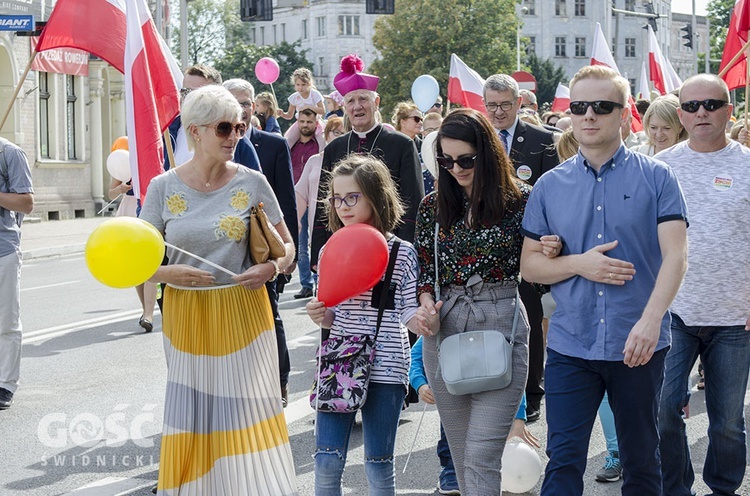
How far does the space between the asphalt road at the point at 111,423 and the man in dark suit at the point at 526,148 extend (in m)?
0.27

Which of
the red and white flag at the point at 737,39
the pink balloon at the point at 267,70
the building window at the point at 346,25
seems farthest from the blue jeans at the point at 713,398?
the building window at the point at 346,25

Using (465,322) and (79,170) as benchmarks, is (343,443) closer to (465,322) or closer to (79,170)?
(465,322)

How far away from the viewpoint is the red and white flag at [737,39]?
354 inches

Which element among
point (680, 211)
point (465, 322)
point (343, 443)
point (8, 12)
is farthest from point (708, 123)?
point (8, 12)

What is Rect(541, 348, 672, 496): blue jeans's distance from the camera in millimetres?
4441

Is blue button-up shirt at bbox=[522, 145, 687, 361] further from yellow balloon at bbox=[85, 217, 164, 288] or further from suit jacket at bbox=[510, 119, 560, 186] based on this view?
suit jacket at bbox=[510, 119, 560, 186]

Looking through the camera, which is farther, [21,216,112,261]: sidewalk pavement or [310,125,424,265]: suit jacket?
[21,216,112,261]: sidewalk pavement

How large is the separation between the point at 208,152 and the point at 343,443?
4.77 ft

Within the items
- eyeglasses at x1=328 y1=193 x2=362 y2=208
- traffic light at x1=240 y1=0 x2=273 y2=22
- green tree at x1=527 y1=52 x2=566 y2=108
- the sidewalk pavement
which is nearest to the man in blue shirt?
eyeglasses at x1=328 y1=193 x2=362 y2=208

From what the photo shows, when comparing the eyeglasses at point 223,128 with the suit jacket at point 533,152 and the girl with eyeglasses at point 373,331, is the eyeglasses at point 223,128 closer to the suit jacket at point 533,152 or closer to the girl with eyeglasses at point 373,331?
the girl with eyeglasses at point 373,331

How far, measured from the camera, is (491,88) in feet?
25.2

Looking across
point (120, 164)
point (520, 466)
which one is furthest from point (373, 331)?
point (120, 164)

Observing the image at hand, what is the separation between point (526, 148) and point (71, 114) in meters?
32.0

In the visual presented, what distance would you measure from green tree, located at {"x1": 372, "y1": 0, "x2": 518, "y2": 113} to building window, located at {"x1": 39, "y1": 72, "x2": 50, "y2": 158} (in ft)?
124
